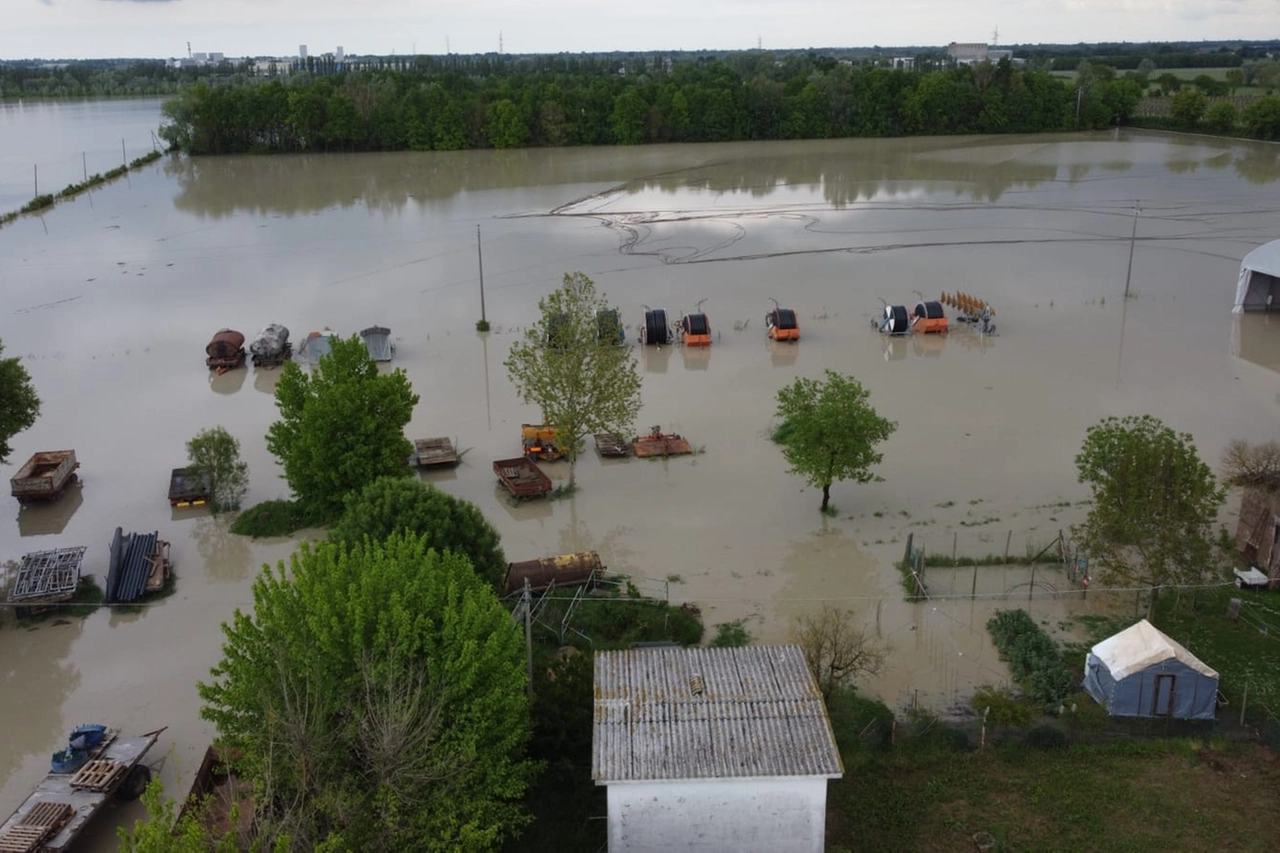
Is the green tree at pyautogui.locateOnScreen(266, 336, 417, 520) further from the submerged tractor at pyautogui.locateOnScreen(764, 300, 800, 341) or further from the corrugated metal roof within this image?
the submerged tractor at pyautogui.locateOnScreen(764, 300, 800, 341)

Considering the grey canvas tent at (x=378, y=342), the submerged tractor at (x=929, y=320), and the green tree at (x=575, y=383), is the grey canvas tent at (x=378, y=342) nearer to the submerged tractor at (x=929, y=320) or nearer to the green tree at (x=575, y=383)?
the green tree at (x=575, y=383)

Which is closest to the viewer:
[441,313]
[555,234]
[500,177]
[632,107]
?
[441,313]

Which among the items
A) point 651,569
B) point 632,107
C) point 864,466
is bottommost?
point 651,569

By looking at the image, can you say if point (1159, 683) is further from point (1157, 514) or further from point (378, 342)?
point (378, 342)

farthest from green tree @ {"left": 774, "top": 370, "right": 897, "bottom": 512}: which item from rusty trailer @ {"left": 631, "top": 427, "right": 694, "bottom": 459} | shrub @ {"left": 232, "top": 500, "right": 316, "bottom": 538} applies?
shrub @ {"left": 232, "top": 500, "right": 316, "bottom": 538}

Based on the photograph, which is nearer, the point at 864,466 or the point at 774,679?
the point at 774,679

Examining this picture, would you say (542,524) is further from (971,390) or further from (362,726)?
(971,390)

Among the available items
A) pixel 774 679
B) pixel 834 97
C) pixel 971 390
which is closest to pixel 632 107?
pixel 834 97

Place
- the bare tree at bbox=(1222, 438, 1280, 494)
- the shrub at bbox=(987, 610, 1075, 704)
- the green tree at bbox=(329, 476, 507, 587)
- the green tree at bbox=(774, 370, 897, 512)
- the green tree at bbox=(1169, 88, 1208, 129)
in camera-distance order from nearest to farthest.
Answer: the shrub at bbox=(987, 610, 1075, 704), the green tree at bbox=(329, 476, 507, 587), the bare tree at bbox=(1222, 438, 1280, 494), the green tree at bbox=(774, 370, 897, 512), the green tree at bbox=(1169, 88, 1208, 129)
